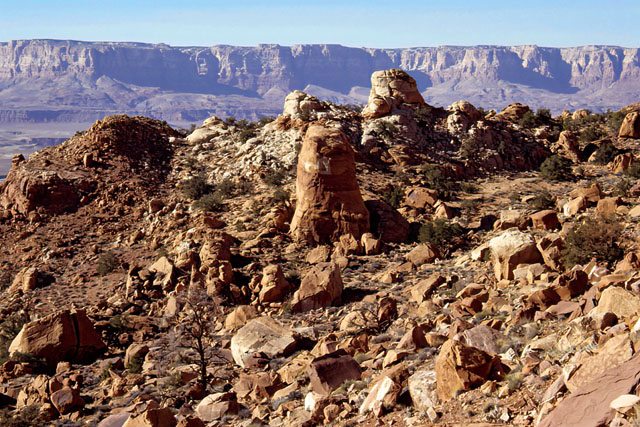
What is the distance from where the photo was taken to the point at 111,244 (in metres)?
28.2

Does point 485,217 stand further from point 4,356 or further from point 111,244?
point 4,356

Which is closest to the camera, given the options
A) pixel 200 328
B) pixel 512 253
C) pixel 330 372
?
pixel 330 372

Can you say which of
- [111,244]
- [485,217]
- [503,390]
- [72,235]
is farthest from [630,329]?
[72,235]

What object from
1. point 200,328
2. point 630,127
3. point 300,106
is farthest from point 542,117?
point 200,328

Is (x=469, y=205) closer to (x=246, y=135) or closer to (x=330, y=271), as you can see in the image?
(x=330, y=271)

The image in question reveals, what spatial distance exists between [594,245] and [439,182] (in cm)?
1520

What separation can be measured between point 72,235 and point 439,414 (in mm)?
24624

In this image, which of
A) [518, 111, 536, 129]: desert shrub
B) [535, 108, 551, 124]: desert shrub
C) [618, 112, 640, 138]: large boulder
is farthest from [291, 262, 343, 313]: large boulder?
[535, 108, 551, 124]: desert shrub

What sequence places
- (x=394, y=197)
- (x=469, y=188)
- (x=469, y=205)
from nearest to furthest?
(x=469, y=205)
(x=394, y=197)
(x=469, y=188)

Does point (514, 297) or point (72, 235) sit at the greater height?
point (514, 297)

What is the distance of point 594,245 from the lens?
1717 cm

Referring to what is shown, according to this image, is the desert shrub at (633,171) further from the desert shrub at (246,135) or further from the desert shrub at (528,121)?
the desert shrub at (246,135)

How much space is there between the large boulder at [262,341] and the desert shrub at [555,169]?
2356cm

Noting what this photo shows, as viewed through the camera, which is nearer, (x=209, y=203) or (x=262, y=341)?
(x=262, y=341)
